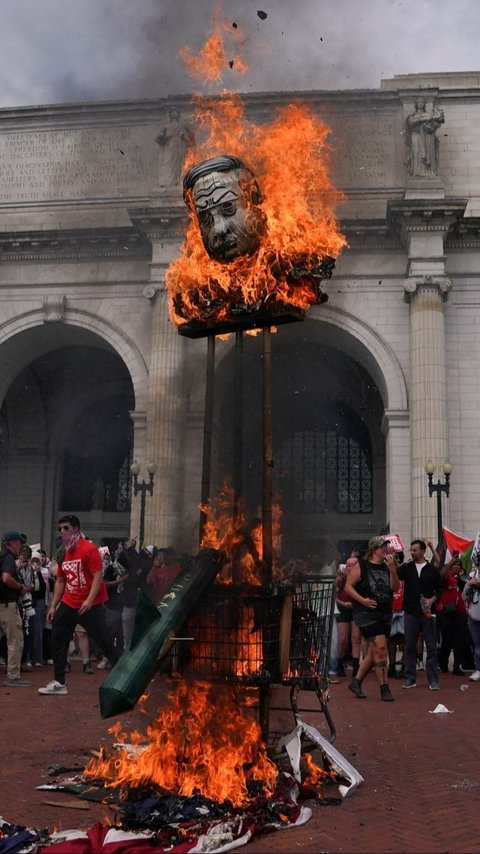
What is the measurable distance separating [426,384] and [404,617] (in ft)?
33.4

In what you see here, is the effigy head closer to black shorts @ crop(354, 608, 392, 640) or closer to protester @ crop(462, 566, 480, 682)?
black shorts @ crop(354, 608, 392, 640)

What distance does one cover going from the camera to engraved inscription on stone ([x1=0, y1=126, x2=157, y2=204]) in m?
23.8

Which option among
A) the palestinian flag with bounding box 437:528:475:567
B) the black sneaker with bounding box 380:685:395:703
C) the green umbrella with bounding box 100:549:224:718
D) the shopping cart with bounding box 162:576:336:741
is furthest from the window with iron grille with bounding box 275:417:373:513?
the green umbrella with bounding box 100:549:224:718

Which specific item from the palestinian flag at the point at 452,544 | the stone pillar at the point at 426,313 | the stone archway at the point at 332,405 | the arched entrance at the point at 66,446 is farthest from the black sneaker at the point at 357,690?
the arched entrance at the point at 66,446

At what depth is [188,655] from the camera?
17.4ft

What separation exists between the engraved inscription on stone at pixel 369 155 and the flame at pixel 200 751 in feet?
63.5

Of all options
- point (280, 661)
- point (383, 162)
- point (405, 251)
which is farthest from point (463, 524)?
point (280, 661)

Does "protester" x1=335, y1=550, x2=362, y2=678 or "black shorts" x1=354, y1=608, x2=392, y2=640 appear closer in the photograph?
"black shorts" x1=354, y1=608, x2=392, y2=640

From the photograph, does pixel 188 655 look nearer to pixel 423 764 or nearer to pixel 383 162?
pixel 423 764

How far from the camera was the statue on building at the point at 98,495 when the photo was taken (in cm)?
3047

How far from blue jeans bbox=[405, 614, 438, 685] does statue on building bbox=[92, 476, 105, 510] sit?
20021 mm

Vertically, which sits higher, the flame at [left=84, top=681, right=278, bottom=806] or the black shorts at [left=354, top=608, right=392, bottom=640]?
the black shorts at [left=354, top=608, right=392, bottom=640]

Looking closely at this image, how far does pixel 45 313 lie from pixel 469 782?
2008cm

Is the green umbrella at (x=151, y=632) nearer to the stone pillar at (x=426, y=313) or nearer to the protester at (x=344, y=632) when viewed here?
the protester at (x=344, y=632)
